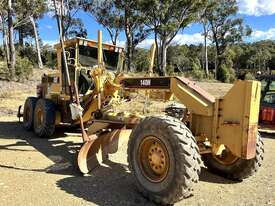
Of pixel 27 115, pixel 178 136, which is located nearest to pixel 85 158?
pixel 178 136

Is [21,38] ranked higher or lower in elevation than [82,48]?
higher

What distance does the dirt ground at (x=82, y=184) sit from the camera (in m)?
6.00

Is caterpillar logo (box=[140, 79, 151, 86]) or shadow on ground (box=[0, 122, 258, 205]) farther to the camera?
caterpillar logo (box=[140, 79, 151, 86])

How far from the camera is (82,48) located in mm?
10445

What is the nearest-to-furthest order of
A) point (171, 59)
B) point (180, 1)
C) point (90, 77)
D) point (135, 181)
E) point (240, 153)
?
point (240, 153), point (135, 181), point (90, 77), point (180, 1), point (171, 59)

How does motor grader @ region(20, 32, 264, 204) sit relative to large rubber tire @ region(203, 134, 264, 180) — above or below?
above

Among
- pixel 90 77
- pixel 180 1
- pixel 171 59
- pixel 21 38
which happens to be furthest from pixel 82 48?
pixel 171 59

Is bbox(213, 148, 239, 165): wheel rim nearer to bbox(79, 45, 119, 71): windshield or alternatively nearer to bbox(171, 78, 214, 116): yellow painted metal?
bbox(171, 78, 214, 116): yellow painted metal

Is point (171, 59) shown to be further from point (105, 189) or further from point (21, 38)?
point (105, 189)

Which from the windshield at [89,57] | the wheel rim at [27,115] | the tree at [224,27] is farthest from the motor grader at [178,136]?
the tree at [224,27]

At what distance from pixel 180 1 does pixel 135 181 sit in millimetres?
34120

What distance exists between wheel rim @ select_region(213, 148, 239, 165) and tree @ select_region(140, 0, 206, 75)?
3088 centimetres

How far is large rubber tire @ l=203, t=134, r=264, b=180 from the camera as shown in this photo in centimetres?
657

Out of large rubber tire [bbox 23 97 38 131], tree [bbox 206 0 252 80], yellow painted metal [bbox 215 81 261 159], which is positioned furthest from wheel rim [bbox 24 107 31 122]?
tree [bbox 206 0 252 80]
